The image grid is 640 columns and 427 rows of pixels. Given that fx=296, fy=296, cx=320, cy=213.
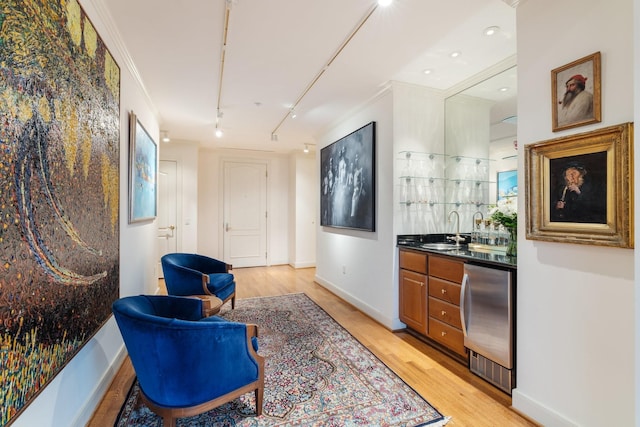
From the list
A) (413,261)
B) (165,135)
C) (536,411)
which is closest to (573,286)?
(536,411)

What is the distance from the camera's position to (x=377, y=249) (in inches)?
137

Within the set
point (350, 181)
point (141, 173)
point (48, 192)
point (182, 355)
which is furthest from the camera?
point (350, 181)

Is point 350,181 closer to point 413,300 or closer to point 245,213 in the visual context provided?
point 413,300

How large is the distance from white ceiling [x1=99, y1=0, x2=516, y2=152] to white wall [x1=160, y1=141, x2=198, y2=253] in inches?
71.4

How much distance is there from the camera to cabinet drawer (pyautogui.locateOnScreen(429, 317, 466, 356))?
2436 mm

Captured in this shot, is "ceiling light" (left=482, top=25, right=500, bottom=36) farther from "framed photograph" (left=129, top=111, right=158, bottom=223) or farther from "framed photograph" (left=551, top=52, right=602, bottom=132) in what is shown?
"framed photograph" (left=129, top=111, right=158, bottom=223)

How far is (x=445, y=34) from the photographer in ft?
7.36

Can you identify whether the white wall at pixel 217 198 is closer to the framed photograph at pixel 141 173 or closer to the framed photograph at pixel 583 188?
the framed photograph at pixel 141 173

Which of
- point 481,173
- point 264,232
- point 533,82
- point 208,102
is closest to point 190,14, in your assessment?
point 208,102

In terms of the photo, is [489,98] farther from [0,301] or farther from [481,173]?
[0,301]

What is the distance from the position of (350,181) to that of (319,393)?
8.54ft

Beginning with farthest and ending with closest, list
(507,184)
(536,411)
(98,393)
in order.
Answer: (507,184)
(98,393)
(536,411)

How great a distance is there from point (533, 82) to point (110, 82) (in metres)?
2.85

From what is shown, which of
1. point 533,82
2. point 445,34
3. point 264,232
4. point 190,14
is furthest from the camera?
point 264,232
